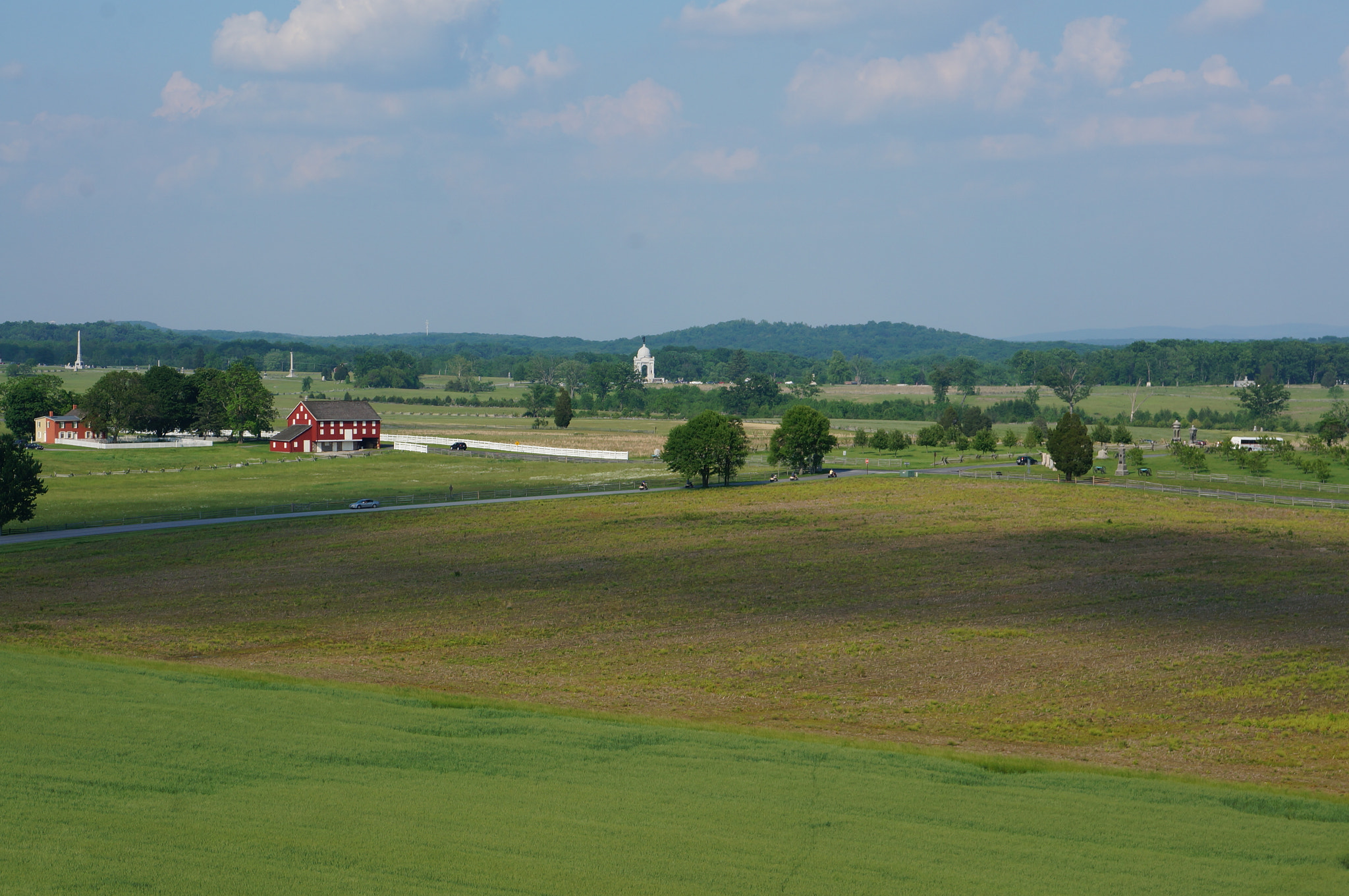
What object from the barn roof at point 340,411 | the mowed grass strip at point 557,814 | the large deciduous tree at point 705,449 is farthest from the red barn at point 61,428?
the mowed grass strip at point 557,814

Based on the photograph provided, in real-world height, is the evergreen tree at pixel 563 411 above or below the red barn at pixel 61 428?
above

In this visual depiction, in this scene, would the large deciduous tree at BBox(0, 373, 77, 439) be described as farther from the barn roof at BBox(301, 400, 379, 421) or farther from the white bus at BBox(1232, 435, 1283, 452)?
the white bus at BBox(1232, 435, 1283, 452)

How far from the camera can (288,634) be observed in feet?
122

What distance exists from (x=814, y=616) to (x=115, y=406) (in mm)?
102129

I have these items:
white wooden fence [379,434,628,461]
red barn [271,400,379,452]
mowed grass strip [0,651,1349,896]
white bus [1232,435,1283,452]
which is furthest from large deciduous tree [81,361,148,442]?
white bus [1232,435,1283,452]

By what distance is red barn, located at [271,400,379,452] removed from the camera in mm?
112500

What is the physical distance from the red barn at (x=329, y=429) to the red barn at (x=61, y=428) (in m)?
23.7

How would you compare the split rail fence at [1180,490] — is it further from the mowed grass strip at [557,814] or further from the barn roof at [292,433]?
the barn roof at [292,433]

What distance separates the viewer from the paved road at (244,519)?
59906 millimetres

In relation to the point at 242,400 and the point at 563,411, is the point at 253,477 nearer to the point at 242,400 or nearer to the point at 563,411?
the point at 242,400

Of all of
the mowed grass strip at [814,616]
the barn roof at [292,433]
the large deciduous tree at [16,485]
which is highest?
the barn roof at [292,433]

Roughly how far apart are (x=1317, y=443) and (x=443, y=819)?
371ft

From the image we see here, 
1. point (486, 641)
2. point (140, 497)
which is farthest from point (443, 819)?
point (140, 497)

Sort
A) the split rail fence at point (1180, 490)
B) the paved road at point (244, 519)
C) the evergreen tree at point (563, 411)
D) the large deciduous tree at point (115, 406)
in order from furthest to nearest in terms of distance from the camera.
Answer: the evergreen tree at point (563, 411) → the large deciduous tree at point (115, 406) → the split rail fence at point (1180, 490) → the paved road at point (244, 519)
